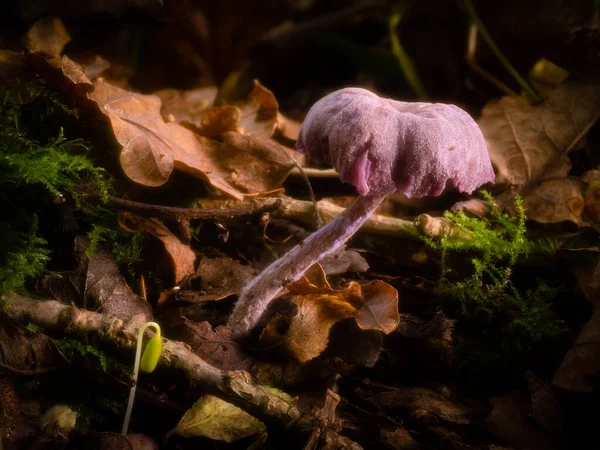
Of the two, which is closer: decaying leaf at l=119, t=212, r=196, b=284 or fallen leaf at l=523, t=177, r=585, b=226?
decaying leaf at l=119, t=212, r=196, b=284

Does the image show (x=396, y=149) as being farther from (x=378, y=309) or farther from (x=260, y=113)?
(x=260, y=113)

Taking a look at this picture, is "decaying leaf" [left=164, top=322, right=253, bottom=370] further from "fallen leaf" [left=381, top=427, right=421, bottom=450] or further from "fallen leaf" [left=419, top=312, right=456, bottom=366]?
"fallen leaf" [left=419, top=312, right=456, bottom=366]

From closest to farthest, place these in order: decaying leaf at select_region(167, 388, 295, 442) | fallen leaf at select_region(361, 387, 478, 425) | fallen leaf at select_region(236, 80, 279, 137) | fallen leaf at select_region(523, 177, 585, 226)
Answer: decaying leaf at select_region(167, 388, 295, 442) → fallen leaf at select_region(361, 387, 478, 425) → fallen leaf at select_region(523, 177, 585, 226) → fallen leaf at select_region(236, 80, 279, 137)

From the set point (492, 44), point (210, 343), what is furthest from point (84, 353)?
point (492, 44)

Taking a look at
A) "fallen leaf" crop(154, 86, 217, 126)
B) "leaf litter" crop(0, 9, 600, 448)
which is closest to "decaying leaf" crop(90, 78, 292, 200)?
"leaf litter" crop(0, 9, 600, 448)

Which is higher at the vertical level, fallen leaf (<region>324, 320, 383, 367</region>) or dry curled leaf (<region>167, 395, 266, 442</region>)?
dry curled leaf (<region>167, 395, 266, 442</region>)

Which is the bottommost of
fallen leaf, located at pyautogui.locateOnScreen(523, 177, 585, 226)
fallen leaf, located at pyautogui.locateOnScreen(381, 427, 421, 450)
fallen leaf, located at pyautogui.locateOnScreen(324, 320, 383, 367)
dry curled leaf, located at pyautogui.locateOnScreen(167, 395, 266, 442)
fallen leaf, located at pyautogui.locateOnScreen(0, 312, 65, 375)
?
fallen leaf, located at pyautogui.locateOnScreen(381, 427, 421, 450)

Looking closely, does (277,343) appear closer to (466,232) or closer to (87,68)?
(466,232)
